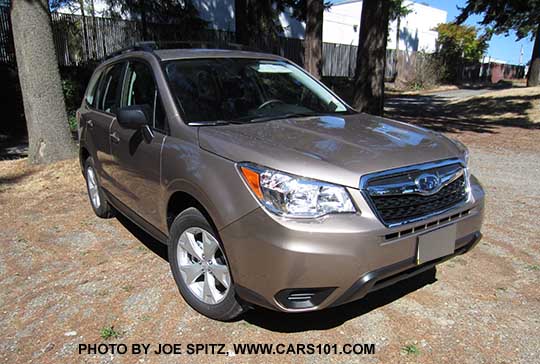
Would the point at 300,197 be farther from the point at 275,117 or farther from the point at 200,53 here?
the point at 200,53

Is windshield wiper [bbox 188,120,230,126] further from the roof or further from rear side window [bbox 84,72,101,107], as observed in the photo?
rear side window [bbox 84,72,101,107]

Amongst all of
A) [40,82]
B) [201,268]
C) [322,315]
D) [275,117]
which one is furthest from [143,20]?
[322,315]

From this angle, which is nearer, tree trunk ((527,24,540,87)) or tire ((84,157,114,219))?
tire ((84,157,114,219))

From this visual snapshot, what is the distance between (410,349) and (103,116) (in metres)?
3.47

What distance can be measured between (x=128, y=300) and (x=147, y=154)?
3.64 feet

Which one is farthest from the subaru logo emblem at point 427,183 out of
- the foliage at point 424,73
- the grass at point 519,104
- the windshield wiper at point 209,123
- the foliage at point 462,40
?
the foliage at point 462,40

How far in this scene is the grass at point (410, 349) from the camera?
2.76 metres

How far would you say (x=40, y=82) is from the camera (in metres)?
7.32

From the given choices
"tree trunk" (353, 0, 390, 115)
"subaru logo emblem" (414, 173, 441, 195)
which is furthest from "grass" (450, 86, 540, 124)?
"subaru logo emblem" (414, 173, 441, 195)

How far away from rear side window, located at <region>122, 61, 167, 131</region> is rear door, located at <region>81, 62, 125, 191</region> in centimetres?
23

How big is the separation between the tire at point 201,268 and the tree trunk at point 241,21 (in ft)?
34.0

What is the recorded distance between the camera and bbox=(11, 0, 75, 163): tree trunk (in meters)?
7.12

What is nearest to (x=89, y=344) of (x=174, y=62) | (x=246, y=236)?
(x=246, y=236)

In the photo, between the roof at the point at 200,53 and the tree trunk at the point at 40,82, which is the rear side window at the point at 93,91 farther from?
the tree trunk at the point at 40,82
